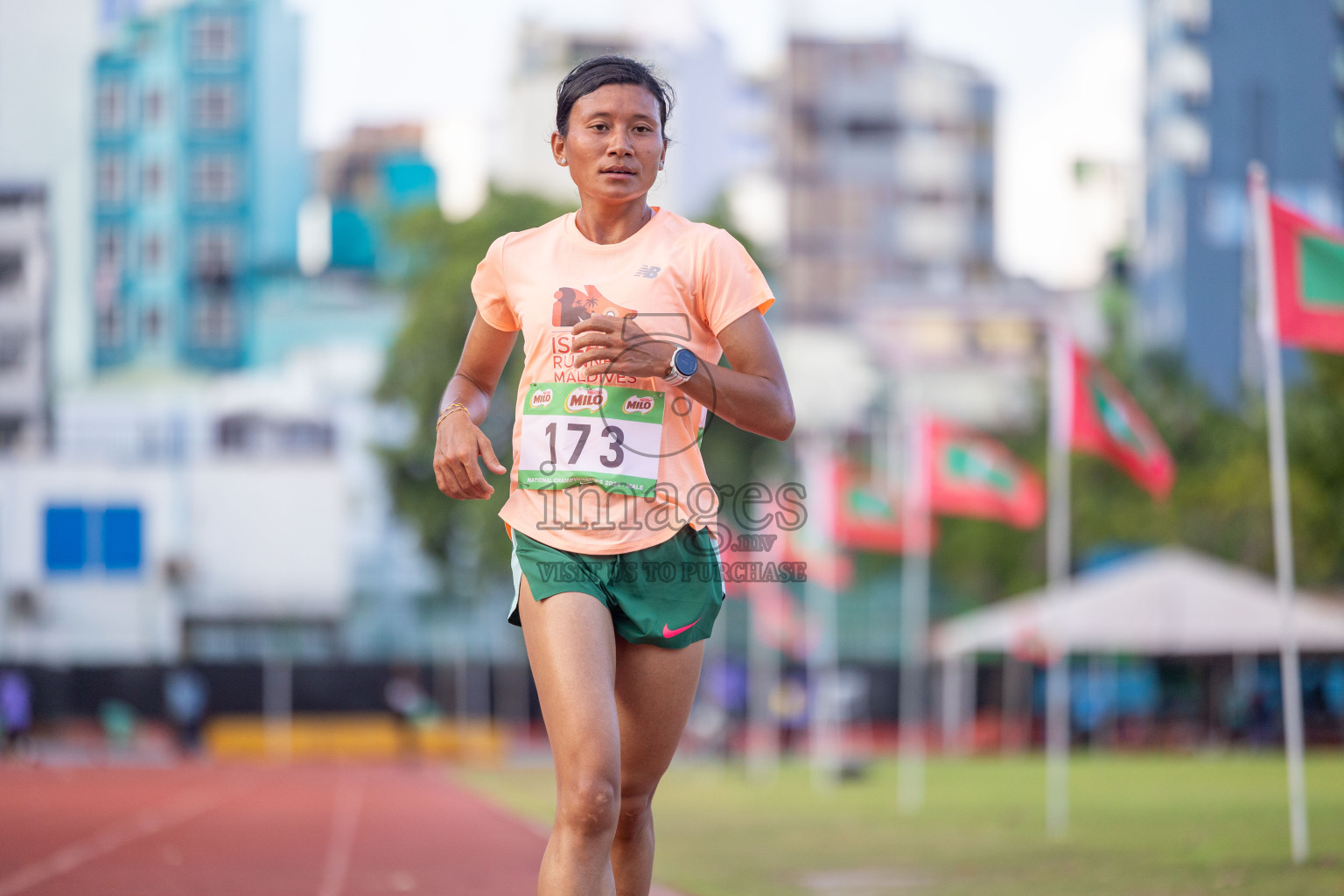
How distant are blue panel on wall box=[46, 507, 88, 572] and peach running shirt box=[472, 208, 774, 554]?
44.9 metres

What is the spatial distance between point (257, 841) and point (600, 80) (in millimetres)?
10527

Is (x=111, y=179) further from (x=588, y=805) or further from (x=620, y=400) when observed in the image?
(x=588, y=805)

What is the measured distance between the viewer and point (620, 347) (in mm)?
4090

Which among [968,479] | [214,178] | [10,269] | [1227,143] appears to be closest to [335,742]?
[10,269]

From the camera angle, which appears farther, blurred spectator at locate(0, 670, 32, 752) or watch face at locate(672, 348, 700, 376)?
blurred spectator at locate(0, 670, 32, 752)

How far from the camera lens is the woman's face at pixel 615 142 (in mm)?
4387

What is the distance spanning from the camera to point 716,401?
166 inches

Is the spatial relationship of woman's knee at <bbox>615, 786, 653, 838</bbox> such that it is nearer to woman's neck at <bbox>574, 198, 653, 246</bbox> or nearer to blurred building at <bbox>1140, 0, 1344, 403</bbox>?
woman's neck at <bbox>574, 198, 653, 246</bbox>

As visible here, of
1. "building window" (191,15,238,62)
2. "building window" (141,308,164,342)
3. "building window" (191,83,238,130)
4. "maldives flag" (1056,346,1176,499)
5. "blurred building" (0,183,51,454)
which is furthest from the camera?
"building window" (191,83,238,130)

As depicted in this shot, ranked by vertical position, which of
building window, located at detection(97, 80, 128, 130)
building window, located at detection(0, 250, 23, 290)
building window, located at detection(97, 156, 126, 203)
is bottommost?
building window, located at detection(0, 250, 23, 290)

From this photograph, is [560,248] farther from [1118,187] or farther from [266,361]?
[1118,187]

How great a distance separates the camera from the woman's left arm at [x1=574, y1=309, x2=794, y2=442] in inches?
161

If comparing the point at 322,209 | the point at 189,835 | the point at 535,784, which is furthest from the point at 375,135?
the point at 189,835

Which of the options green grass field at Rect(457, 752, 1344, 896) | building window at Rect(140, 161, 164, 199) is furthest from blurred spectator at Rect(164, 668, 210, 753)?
building window at Rect(140, 161, 164, 199)
